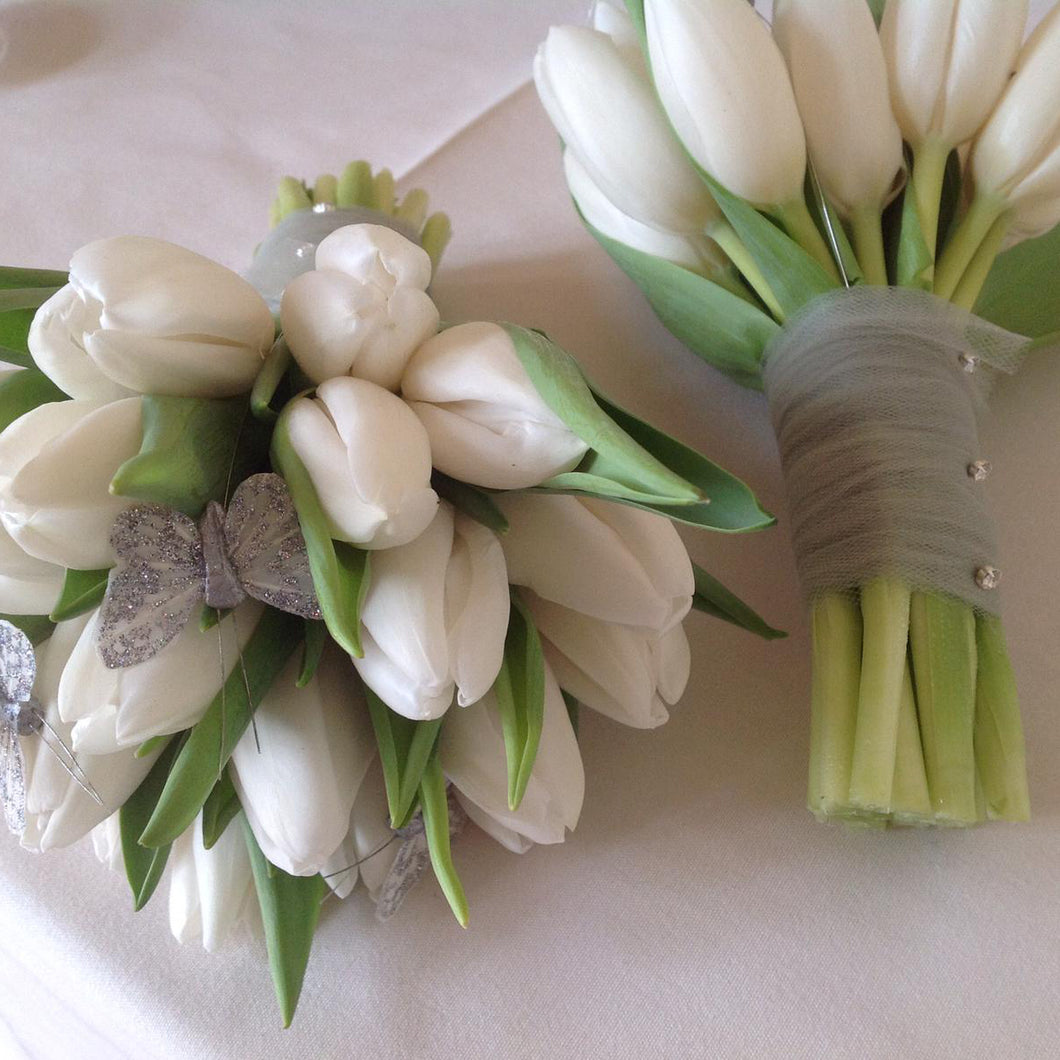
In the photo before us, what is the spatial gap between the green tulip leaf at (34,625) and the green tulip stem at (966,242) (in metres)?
0.43

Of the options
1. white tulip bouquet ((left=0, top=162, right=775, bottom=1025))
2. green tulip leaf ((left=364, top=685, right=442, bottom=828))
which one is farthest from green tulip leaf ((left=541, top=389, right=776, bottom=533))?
green tulip leaf ((left=364, top=685, right=442, bottom=828))

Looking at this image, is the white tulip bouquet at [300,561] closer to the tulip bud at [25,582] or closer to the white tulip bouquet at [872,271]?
the tulip bud at [25,582]

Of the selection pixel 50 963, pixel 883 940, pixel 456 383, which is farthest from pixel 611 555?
pixel 50 963

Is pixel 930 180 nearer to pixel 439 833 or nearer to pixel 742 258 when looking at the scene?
pixel 742 258

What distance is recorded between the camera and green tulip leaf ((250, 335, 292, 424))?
1.11 feet

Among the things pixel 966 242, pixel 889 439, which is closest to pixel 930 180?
pixel 966 242

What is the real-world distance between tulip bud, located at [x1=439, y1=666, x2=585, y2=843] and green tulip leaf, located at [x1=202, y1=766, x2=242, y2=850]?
0.26 ft

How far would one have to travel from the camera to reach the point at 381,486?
0.30 metres

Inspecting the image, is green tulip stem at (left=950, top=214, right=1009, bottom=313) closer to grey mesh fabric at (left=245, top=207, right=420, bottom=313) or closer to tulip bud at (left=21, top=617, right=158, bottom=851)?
grey mesh fabric at (left=245, top=207, right=420, bottom=313)

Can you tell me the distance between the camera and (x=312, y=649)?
354 mm

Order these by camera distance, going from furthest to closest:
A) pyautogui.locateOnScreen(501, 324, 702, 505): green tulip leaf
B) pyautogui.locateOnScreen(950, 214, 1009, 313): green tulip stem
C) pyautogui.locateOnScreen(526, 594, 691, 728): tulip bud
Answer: pyautogui.locateOnScreen(950, 214, 1009, 313): green tulip stem < pyautogui.locateOnScreen(526, 594, 691, 728): tulip bud < pyautogui.locateOnScreen(501, 324, 702, 505): green tulip leaf

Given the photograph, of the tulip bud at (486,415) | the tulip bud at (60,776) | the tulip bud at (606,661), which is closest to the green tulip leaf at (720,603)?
the tulip bud at (606,661)

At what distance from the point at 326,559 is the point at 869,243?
34 centimetres

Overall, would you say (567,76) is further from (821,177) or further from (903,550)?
(903,550)
